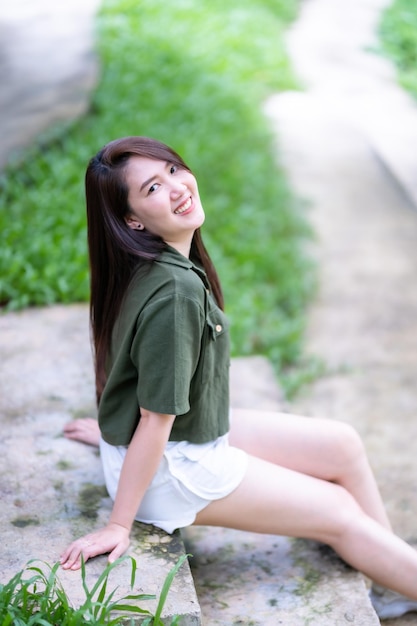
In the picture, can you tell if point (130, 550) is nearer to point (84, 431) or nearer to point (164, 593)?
point (164, 593)

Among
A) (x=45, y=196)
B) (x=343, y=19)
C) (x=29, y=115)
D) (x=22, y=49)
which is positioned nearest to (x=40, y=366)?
(x=45, y=196)

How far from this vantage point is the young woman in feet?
5.88

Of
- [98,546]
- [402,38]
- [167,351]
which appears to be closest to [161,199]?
[167,351]

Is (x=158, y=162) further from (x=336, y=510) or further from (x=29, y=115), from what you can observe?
(x=29, y=115)

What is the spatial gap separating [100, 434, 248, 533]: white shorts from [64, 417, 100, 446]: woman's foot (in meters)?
0.39

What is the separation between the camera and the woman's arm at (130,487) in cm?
181

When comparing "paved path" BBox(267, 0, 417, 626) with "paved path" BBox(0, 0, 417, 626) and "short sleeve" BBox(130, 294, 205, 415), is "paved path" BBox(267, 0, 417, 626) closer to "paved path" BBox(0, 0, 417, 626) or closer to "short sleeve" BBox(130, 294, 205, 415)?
"paved path" BBox(0, 0, 417, 626)

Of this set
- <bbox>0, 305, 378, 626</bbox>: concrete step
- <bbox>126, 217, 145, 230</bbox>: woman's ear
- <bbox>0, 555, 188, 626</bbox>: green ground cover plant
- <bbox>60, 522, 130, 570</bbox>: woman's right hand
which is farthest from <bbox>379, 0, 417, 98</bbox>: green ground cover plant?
<bbox>0, 555, 188, 626</bbox>: green ground cover plant

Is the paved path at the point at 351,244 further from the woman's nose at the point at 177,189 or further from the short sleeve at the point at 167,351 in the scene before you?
the woman's nose at the point at 177,189

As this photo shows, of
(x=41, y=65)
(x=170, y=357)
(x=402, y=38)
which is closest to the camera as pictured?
(x=170, y=357)

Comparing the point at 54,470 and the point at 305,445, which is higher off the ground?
the point at 305,445

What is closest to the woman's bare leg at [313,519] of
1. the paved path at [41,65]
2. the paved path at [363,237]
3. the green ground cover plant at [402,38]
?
the paved path at [363,237]

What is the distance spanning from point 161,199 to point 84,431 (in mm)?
824

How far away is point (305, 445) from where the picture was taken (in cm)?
218
